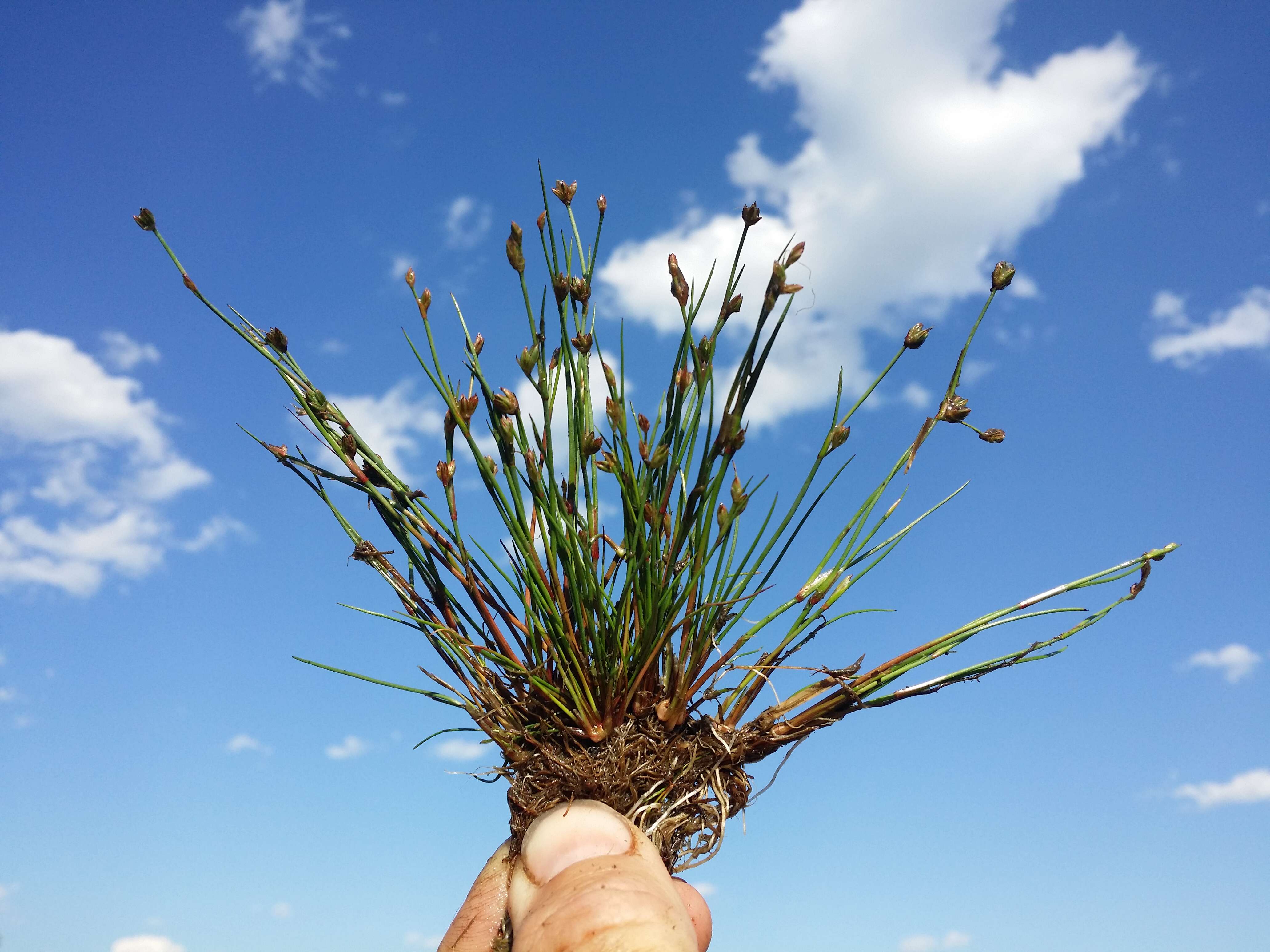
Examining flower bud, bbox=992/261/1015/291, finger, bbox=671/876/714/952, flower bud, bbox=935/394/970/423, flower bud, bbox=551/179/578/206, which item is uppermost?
flower bud, bbox=551/179/578/206

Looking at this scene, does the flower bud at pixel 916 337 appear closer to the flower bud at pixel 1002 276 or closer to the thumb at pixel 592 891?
the flower bud at pixel 1002 276

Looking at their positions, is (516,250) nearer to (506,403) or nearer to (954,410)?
(506,403)

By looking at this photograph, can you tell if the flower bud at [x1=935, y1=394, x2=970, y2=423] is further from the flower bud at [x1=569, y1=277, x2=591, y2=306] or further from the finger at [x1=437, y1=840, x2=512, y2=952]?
the finger at [x1=437, y1=840, x2=512, y2=952]

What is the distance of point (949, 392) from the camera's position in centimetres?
237

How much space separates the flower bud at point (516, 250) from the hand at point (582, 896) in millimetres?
1439

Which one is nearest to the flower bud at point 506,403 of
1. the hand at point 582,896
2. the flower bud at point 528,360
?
the flower bud at point 528,360

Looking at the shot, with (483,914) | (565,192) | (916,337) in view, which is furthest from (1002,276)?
(483,914)

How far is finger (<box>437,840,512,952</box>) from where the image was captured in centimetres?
232

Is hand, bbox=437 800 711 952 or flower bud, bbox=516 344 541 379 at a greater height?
flower bud, bbox=516 344 541 379

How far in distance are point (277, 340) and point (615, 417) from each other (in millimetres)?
964

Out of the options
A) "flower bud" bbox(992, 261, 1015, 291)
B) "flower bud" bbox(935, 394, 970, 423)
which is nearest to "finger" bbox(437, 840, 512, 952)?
"flower bud" bbox(935, 394, 970, 423)

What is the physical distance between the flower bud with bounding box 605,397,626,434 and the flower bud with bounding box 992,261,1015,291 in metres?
1.07

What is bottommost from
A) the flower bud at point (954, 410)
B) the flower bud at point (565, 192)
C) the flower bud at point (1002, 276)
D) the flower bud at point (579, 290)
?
the flower bud at point (954, 410)

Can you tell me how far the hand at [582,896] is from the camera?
1872 mm
